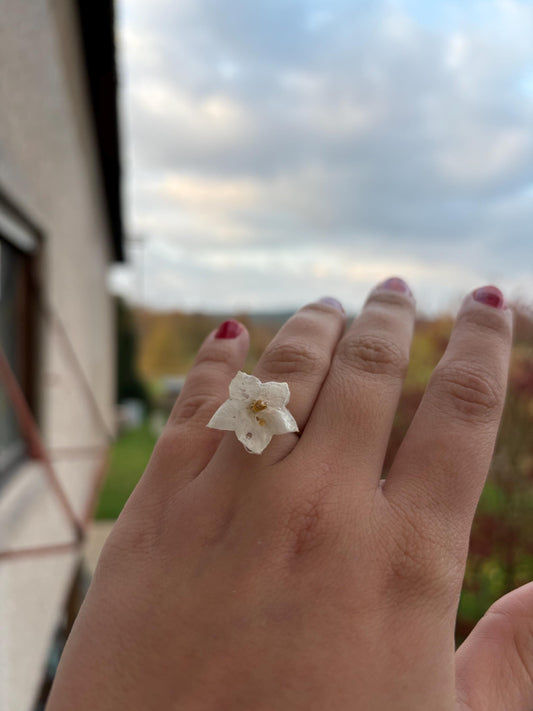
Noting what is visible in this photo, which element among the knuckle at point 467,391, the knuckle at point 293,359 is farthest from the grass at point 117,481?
the knuckle at point 467,391

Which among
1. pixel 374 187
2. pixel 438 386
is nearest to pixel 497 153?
pixel 374 187

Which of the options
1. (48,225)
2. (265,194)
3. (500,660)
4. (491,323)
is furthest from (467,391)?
(48,225)

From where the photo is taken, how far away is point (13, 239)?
208cm

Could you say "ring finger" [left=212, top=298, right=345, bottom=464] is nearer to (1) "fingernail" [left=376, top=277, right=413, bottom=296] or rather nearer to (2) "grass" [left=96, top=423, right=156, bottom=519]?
(1) "fingernail" [left=376, top=277, right=413, bottom=296]

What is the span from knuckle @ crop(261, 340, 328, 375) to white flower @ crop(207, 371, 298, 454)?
0.15 meters

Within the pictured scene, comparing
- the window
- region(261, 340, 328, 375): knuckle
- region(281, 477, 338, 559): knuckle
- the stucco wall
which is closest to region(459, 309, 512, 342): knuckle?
region(261, 340, 328, 375): knuckle

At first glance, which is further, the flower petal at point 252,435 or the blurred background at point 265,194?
the blurred background at point 265,194

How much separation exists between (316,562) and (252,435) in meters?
0.16

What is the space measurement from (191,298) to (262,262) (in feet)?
1.20

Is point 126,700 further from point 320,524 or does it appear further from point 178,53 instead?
point 178,53

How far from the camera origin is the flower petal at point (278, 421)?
0.67 metres

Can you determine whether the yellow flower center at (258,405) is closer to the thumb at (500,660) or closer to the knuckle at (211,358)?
the knuckle at (211,358)

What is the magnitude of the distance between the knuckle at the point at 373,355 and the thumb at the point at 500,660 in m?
0.36

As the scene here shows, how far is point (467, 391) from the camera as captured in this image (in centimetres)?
79
